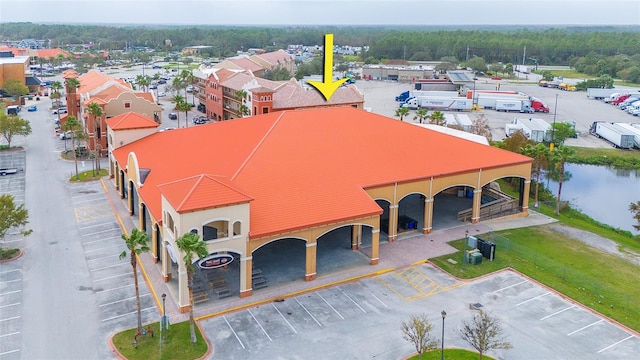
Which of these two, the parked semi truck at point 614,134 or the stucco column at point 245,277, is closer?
the stucco column at point 245,277

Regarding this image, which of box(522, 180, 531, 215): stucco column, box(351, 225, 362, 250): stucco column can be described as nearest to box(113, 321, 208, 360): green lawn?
box(351, 225, 362, 250): stucco column

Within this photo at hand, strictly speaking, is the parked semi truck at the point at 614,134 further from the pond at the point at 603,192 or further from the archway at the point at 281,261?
the archway at the point at 281,261

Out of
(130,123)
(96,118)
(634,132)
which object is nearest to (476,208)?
(130,123)

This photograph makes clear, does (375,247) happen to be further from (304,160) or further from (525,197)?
(525,197)

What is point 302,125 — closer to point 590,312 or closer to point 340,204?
point 340,204

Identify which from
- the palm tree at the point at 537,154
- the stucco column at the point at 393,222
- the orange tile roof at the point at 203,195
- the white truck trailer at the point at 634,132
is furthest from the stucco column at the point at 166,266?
the white truck trailer at the point at 634,132

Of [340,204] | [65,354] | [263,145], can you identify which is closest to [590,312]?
[340,204]
